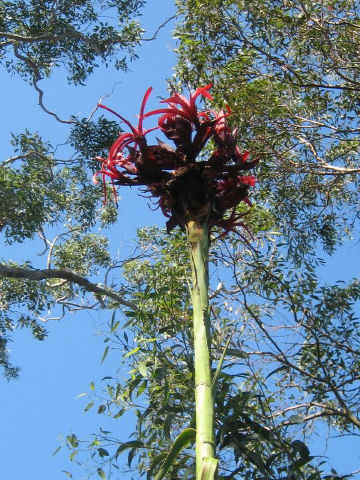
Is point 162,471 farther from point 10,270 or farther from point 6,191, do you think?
point 6,191

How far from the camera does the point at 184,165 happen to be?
288cm

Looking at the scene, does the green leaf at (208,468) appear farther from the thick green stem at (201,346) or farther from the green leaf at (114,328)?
the green leaf at (114,328)

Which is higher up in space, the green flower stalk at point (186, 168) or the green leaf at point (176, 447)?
the green flower stalk at point (186, 168)

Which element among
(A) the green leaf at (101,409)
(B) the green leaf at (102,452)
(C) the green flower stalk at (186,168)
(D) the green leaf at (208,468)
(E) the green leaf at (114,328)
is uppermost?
(C) the green flower stalk at (186,168)

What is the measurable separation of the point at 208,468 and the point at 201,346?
45cm

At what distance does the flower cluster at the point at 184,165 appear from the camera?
286 cm

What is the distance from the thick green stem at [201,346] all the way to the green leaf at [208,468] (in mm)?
16

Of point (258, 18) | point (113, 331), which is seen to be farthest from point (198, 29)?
point (113, 331)

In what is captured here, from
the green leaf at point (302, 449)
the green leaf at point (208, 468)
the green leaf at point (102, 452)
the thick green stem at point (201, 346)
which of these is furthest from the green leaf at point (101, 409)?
the green leaf at point (208, 468)

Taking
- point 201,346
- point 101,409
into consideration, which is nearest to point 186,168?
point 201,346

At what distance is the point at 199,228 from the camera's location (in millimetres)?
2723

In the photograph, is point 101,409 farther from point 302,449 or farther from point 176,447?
point 176,447

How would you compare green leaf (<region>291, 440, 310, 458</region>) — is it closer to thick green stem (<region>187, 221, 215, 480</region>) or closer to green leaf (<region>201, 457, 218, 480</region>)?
thick green stem (<region>187, 221, 215, 480</region>)

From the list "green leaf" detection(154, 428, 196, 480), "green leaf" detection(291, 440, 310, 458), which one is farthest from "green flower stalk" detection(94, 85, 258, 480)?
"green leaf" detection(291, 440, 310, 458)
